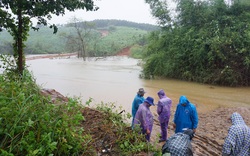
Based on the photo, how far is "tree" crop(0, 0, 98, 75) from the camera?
5.84 meters

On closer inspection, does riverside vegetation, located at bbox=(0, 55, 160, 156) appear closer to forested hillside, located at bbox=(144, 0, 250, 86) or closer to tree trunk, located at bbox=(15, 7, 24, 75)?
tree trunk, located at bbox=(15, 7, 24, 75)

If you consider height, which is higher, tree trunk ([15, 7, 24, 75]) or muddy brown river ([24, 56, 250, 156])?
tree trunk ([15, 7, 24, 75])

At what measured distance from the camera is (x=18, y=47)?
23.4ft

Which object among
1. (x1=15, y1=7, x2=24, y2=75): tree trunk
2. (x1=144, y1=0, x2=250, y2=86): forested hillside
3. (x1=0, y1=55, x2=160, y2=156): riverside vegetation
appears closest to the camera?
(x1=0, y1=55, x2=160, y2=156): riverside vegetation

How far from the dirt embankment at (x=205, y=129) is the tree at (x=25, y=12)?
169 centimetres

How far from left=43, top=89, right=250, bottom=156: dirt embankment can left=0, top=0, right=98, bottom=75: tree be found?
169 cm

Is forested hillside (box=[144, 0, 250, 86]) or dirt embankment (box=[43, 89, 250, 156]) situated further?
forested hillside (box=[144, 0, 250, 86])

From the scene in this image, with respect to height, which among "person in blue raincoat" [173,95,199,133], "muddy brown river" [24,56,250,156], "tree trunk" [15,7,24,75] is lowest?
"muddy brown river" [24,56,250,156]

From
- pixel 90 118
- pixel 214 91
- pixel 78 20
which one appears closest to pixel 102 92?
pixel 214 91

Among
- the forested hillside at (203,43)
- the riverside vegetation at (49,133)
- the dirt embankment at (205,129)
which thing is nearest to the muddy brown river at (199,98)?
the dirt embankment at (205,129)

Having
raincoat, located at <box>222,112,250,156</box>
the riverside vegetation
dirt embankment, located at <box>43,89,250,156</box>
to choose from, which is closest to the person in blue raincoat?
dirt embankment, located at <box>43,89,250,156</box>

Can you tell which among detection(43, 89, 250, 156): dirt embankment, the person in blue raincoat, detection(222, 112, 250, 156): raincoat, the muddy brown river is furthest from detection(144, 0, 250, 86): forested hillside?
detection(222, 112, 250, 156): raincoat

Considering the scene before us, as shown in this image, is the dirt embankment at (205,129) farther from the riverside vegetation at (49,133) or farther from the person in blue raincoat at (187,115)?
the person in blue raincoat at (187,115)

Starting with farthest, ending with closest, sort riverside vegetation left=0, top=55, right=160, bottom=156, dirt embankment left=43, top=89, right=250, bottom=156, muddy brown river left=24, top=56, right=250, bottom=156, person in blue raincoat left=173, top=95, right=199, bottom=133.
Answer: muddy brown river left=24, top=56, right=250, bottom=156, person in blue raincoat left=173, top=95, right=199, bottom=133, dirt embankment left=43, top=89, right=250, bottom=156, riverside vegetation left=0, top=55, right=160, bottom=156
